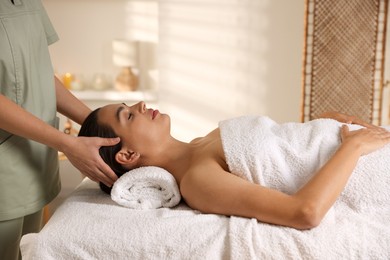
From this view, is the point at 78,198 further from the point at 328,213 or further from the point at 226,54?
the point at 226,54

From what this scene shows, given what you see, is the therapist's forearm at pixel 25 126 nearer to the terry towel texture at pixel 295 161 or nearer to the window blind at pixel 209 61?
the terry towel texture at pixel 295 161

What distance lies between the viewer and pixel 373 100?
466 cm

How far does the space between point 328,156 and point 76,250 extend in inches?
32.1

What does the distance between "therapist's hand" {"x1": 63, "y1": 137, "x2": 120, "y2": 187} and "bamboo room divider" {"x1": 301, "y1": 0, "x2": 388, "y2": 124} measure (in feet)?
10.1

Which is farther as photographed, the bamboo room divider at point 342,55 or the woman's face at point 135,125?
the bamboo room divider at point 342,55

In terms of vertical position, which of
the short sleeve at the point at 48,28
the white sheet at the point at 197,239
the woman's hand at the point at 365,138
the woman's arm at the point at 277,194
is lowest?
the white sheet at the point at 197,239

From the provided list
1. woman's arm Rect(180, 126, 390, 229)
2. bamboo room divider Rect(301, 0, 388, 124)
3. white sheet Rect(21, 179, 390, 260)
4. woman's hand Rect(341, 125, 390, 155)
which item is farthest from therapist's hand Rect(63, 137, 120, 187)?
bamboo room divider Rect(301, 0, 388, 124)

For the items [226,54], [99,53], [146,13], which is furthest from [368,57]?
[99,53]

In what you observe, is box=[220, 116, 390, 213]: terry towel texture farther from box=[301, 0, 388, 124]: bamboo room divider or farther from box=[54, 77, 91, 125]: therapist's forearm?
box=[301, 0, 388, 124]: bamboo room divider

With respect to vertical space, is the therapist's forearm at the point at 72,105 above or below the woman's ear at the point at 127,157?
above

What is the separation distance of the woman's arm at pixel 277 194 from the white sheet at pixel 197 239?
0.11 feet

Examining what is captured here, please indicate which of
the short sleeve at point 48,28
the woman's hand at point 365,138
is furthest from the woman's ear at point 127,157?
the woman's hand at point 365,138

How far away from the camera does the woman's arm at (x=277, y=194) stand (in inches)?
55.9

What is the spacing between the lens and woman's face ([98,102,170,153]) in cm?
178
